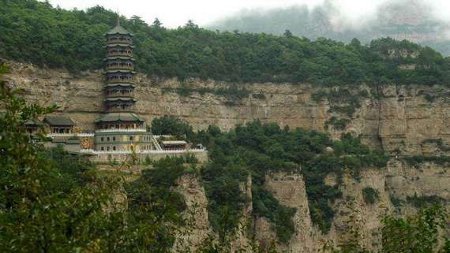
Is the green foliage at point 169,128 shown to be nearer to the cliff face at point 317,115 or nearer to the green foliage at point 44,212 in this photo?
the cliff face at point 317,115

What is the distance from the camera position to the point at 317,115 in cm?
6912

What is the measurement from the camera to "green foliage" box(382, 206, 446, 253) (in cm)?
1543

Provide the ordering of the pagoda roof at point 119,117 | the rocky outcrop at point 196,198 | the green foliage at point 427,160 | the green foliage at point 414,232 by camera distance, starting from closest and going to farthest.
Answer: the green foliage at point 414,232 → the rocky outcrop at point 196,198 → the pagoda roof at point 119,117 → the green foliage at point 427,160

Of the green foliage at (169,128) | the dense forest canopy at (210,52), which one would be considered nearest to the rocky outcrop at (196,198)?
the green foliage at (169,128)

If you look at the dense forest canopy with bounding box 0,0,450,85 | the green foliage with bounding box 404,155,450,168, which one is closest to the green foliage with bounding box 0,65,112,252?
the dense forest canopy with bounding box 0,0,450,85

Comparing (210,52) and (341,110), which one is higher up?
(210,52)

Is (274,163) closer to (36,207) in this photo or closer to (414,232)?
(414,232)

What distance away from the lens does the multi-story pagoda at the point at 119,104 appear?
50.5m

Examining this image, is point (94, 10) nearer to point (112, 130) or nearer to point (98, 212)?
point (112, 130)

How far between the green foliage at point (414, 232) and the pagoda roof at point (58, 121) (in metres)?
35.6

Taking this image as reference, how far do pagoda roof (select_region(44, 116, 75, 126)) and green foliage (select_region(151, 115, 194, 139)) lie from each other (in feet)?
25.4

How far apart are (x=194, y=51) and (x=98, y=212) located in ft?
183

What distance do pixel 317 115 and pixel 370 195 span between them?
43.8ft

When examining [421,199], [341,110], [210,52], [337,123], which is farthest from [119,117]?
[421,199]
